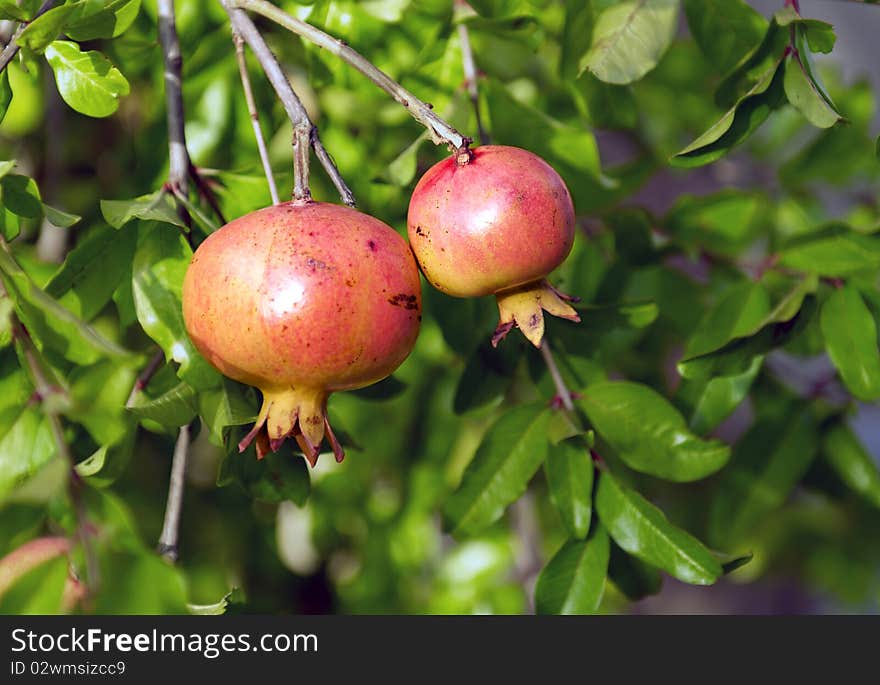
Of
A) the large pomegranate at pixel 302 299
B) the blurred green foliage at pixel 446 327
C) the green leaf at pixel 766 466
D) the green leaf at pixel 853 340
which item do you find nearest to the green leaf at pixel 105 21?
the blurred green foliage at pixel 446 327

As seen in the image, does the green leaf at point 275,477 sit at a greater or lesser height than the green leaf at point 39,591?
lesser

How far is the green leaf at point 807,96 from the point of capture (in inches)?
28.8

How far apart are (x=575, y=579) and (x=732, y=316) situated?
1.06ft

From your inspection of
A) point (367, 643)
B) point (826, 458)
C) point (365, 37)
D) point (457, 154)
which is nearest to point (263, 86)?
point (365, 37)

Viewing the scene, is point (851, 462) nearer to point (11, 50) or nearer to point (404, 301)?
point (404, 301)

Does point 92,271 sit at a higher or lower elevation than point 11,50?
lower

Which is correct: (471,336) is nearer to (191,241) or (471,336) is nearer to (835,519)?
(191,241)

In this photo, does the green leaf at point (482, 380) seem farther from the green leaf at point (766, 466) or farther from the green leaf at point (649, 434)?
the green leaf at point (766, 466)

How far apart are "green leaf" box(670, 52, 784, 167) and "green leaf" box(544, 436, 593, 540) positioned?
27 centimetres

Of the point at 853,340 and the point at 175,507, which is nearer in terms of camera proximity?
the point at 175,507

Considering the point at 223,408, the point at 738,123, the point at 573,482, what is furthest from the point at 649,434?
the point at 223,408

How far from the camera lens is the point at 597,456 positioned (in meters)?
0.89

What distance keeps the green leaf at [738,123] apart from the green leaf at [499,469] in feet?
0.92

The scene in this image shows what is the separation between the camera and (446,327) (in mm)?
989
